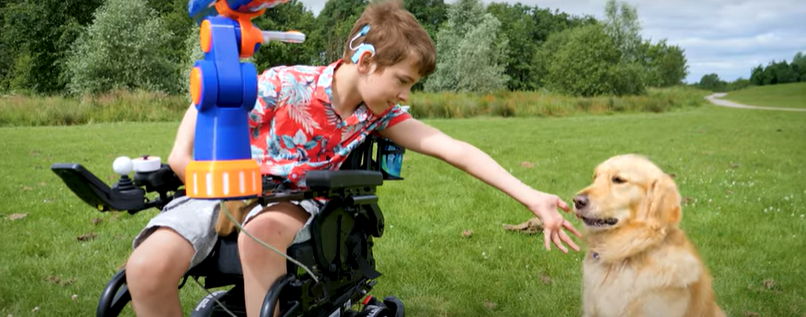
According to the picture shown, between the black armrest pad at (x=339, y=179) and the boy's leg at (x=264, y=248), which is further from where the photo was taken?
the boy's leg at (x=264, y=248)

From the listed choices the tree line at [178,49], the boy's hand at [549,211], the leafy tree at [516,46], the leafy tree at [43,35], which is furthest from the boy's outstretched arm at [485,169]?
the leafy tree at [516,46]

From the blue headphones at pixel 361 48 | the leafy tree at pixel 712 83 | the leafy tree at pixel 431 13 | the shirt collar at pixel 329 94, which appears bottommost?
the leafy tree at pixel 712 83

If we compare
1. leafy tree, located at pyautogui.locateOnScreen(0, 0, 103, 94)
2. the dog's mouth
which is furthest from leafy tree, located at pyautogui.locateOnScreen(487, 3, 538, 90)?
the dog's mouth

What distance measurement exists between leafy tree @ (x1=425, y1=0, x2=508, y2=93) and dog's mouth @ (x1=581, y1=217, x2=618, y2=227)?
24.6 m

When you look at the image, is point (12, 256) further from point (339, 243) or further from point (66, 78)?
point (66, 78)

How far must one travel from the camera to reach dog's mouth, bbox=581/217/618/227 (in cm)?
279

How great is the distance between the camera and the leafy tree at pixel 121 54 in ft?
77.0

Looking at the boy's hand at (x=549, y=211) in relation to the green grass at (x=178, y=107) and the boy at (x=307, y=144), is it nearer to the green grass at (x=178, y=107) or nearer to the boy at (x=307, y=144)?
the boy at (x=307, y=144)

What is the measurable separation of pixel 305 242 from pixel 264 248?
16 cm

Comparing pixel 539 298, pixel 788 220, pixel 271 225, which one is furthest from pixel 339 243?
pixel 788 220

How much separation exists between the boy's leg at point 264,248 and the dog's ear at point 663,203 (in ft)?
5.04

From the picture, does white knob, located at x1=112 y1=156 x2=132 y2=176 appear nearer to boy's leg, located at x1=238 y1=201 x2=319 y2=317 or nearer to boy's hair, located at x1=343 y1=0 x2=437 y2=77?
boy's leg, located at x1=238 y1=201 x2=319 y2=317

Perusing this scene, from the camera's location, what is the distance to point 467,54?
1103 inches

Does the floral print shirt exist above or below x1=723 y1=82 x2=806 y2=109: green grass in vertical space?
above
